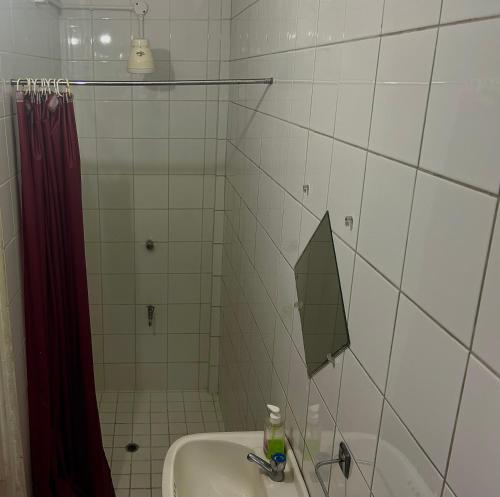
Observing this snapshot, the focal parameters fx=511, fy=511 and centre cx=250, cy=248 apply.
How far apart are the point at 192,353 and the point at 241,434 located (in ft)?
5.71

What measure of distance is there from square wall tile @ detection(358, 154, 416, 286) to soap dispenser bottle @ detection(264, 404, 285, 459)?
67 centimetres

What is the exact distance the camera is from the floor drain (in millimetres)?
2758

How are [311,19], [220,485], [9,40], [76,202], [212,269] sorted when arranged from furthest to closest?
[212,269] → [76,202] → [9,40] → [220,485] → [311,19]

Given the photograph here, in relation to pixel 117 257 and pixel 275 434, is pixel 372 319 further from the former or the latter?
pixel 117 257

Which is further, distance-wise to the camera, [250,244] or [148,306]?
[148,306]

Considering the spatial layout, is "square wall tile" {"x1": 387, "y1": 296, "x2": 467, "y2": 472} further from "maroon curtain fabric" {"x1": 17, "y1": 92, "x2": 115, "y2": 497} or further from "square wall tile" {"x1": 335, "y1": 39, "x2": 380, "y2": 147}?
"maroon curtain fabric" {"x1": 17, "y1": 92, "x2": 115, "y2": 497}

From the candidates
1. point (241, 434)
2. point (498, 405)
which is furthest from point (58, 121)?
point (498, 405)

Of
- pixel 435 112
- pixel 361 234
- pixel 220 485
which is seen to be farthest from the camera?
pixel 220 485

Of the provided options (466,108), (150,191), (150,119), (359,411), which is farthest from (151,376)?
(466,108)

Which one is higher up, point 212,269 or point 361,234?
point 361,234

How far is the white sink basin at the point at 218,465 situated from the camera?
57.9 inches

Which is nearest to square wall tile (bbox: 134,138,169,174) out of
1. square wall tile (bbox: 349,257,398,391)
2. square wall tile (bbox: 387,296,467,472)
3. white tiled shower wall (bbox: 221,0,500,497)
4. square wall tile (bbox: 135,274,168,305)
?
square wall tile (bbox: 135,274,168,305)

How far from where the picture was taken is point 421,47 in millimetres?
756

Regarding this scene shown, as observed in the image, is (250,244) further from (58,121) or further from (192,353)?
(192,353)
